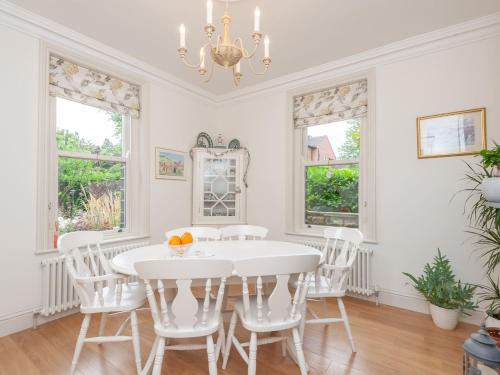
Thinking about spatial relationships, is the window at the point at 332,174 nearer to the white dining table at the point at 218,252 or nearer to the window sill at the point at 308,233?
the window sill at the point at 308,233

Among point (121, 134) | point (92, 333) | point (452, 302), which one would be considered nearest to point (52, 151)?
point (121, 134)

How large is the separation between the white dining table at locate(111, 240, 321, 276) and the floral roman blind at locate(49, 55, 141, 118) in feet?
5.92

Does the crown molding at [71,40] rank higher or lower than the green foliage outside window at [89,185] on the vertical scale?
higher

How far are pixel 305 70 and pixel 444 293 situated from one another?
2938 millimetres

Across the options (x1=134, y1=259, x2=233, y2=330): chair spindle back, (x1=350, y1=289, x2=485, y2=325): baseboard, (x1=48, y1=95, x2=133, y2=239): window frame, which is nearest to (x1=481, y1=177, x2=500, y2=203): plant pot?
(x1=350, y1=289, x2=485, y2=325): baseboard

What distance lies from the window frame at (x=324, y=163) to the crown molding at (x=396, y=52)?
104 millimetres

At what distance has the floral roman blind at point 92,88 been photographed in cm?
274

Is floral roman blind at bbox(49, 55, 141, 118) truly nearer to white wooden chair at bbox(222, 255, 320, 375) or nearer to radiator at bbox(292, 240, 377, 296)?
white wooden chair at bbox(222, 255, 320, 375)

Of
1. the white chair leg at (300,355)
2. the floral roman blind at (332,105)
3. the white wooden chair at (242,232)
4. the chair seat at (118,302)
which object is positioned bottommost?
the white chair leg at (300,355)

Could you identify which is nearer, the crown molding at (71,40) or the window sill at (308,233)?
Result: the crown molding at (71,40)

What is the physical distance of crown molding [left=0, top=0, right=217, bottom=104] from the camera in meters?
2.39

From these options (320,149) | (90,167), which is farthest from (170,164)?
(320,149)

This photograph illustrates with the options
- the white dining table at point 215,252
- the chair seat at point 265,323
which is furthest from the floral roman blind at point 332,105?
the chair seat at point 265,323

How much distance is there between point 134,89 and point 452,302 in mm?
4079
